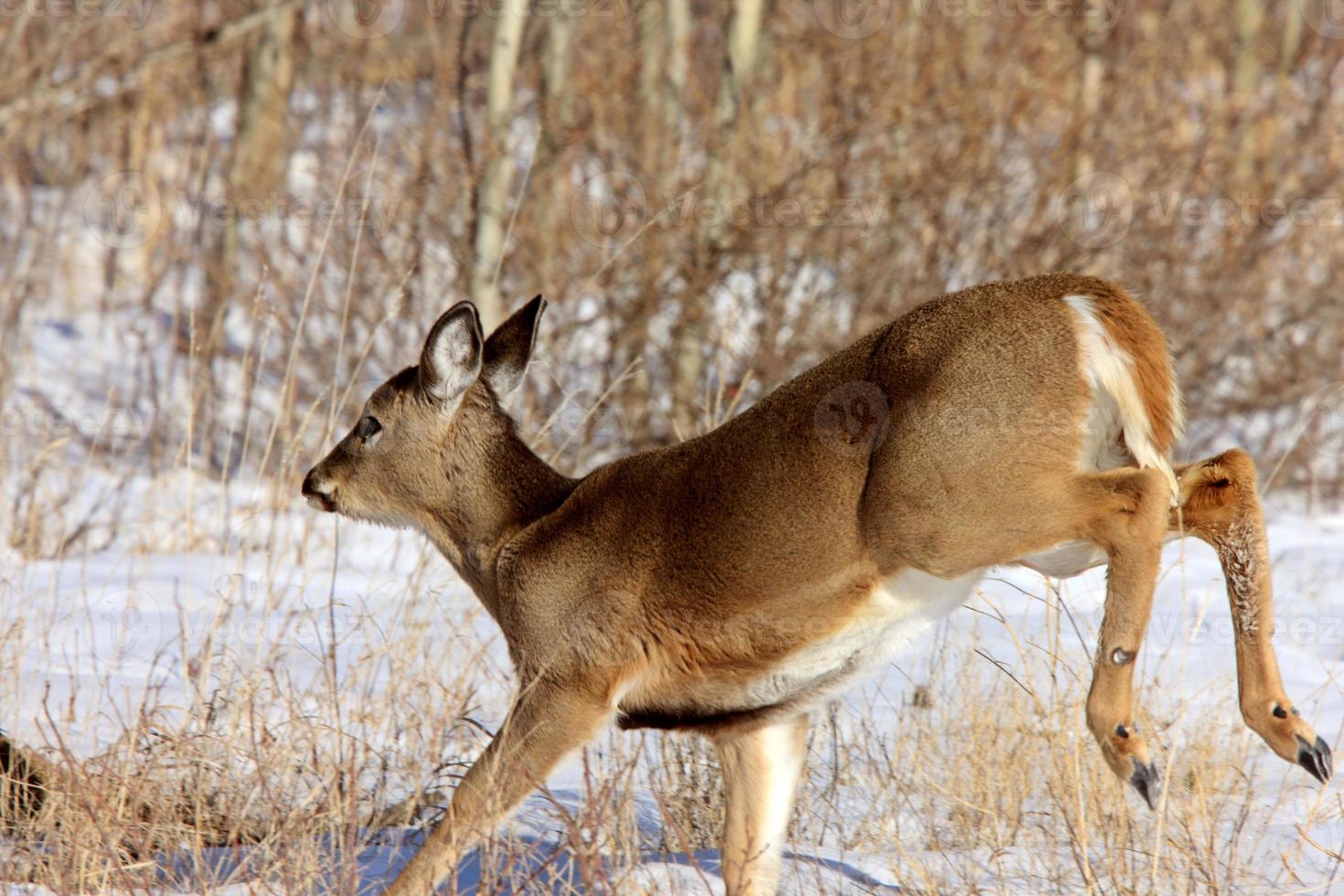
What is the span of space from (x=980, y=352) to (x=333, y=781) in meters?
1.96

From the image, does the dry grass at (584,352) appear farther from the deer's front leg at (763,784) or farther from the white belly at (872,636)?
the white belly at (872,636)

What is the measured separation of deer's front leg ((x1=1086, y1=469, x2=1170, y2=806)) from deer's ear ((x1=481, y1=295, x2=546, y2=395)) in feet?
6.20

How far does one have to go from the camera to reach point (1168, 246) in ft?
39.8

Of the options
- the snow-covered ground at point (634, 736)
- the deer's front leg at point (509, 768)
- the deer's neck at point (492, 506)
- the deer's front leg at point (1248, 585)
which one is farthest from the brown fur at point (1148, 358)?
the deer's neck at point (492, 506)

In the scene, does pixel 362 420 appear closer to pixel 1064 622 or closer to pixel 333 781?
pixel 333 781

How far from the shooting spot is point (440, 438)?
475cm

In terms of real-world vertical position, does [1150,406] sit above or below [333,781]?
above

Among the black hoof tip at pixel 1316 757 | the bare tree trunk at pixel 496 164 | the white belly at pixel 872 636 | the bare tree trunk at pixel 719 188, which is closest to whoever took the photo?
the black hoof tip at pixel 1316 757

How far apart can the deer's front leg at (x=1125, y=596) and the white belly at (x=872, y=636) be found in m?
0.35

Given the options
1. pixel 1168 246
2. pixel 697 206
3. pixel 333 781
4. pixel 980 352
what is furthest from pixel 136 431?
pixel 980 352

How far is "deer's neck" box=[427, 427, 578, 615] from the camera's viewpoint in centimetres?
454

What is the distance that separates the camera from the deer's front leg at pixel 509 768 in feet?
12.7

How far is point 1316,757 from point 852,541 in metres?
1.16

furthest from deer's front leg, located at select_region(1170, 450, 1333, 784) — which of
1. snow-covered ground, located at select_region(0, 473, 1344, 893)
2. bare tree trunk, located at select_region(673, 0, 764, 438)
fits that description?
bare tree trunk, located at select_region(673, 0, 764, 438)
